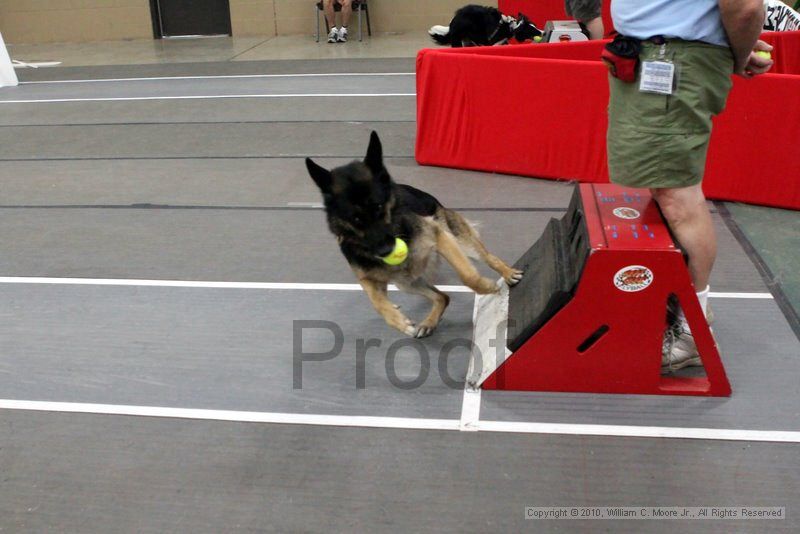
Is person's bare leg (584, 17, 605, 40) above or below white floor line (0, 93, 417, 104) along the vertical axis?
above

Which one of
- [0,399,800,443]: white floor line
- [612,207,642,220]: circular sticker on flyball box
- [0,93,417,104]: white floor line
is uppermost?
[612,207,642,220]: circular sticker on flyball box

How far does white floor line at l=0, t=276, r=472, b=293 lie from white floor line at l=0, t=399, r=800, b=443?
4.04 feet

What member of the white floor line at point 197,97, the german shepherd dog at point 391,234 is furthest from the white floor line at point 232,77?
the german shepherd dog at point 391,234

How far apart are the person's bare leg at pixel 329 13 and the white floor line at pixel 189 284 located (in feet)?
36.3

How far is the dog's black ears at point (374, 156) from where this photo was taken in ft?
10.0

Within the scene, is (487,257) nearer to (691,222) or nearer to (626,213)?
(626,213)

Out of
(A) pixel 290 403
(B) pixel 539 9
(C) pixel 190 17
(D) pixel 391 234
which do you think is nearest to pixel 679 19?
(D) pixel 391 234

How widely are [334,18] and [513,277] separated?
1197 cm

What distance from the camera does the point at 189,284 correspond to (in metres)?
4.39

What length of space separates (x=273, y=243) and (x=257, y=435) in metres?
2.18

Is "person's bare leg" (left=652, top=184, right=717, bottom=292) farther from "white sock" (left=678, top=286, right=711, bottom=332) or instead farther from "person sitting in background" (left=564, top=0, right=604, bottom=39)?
"person sitting in background" (left=564, top=0, right=604, bottom=39)

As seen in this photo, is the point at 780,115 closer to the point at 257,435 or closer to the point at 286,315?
the point at 286,315

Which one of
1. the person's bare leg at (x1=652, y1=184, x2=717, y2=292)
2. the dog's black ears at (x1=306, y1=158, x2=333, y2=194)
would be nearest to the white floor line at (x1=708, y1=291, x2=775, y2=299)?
the person's bare leg at (x1=652, y1=184, x2=717, y2=292)

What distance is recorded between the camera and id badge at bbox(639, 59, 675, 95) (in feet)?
9.27
